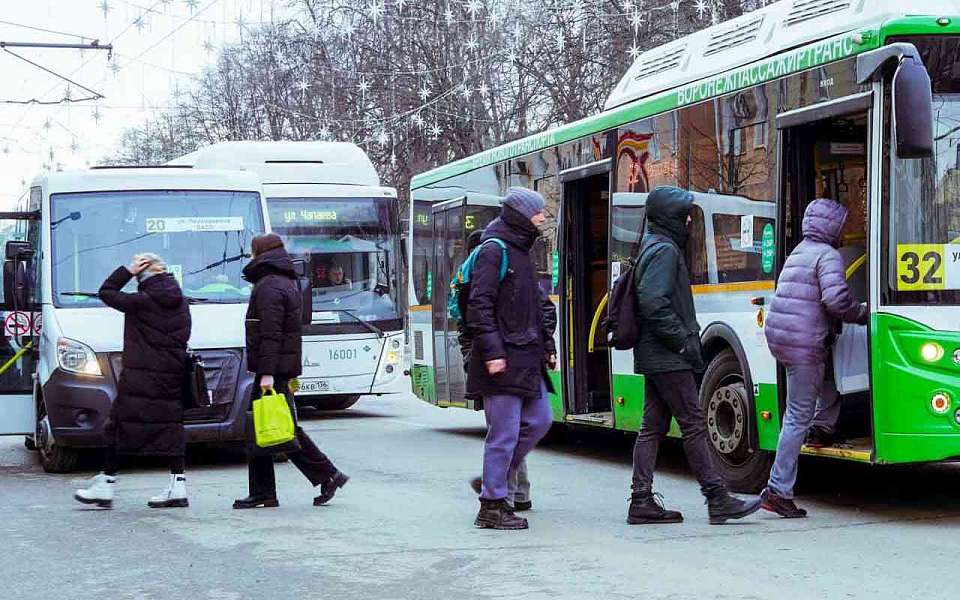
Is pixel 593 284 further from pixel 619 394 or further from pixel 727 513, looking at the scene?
pixel 727 513

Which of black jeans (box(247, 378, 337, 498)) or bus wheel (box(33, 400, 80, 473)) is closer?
black jeans (box(247, 378, 337, 498))

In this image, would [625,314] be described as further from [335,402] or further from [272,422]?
[335,402]

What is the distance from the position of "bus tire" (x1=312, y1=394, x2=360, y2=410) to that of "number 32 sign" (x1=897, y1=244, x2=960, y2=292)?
11.1 meters

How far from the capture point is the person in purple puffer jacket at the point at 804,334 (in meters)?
8.79

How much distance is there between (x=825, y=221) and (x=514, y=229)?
1758mm

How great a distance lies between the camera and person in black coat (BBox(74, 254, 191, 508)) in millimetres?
9883

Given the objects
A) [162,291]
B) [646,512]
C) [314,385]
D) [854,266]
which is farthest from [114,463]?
[314,385]

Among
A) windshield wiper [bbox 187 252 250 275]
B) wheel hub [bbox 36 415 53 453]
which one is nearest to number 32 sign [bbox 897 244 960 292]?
windshield wiper [bbox 187 252 250 275]

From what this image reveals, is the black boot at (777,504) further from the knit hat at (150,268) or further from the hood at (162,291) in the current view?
the knit hat at (150,268)

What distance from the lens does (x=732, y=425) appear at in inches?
405

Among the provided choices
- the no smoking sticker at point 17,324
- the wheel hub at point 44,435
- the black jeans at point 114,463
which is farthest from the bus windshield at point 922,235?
the no smoking sticker at point 17,324

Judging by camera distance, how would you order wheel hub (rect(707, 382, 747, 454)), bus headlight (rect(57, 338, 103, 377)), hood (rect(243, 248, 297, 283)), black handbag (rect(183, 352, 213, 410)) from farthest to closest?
bus headlight (rect(57, 338, 103, 377)), wheel hub (rect(707, 382, 747, 454)), black handbag (rect(183, 352, 213, 410)), hood (rect(243, 248, 297, 283))

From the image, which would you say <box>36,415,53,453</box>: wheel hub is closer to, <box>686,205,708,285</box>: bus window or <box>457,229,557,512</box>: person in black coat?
<box>457,229,557,512</box>: person in black coat

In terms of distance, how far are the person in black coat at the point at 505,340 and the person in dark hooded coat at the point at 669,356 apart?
61 cm
